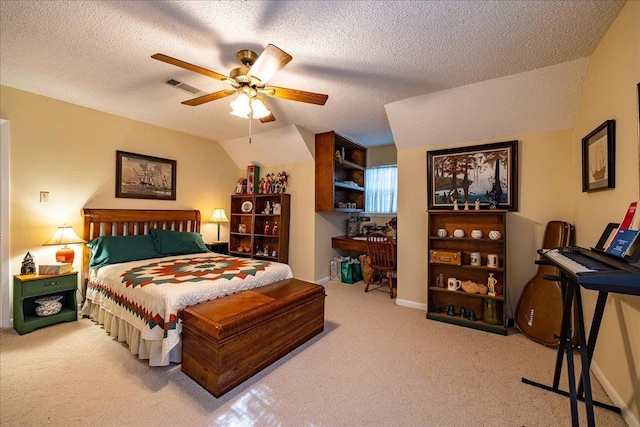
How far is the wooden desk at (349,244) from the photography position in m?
4.32

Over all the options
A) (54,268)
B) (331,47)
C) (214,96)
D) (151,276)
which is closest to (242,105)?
(214,96)

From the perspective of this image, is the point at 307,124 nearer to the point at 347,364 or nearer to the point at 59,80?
the point at 59,80

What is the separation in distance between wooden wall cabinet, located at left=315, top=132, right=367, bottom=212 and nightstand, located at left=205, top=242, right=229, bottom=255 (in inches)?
71.5

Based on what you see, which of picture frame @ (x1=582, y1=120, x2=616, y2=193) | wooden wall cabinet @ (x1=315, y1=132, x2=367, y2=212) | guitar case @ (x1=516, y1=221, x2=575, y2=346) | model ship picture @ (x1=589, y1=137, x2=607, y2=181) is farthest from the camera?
wooden wall cabinet @ (x1=315, y1=132, x2=367, y2=212)

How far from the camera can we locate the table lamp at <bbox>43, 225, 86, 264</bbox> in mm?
2805

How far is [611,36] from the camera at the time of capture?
5.82 feet

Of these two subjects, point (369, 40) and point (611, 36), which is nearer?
point (611, 36)

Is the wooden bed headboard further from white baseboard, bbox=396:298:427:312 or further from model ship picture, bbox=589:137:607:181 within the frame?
model ship picture, bbox=589:137:607:181

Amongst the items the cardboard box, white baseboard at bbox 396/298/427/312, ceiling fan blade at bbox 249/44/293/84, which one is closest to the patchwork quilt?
the cardboard box

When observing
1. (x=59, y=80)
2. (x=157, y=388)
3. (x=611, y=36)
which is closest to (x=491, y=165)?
(x=611, y=36)

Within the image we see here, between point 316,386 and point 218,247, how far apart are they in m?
3.32

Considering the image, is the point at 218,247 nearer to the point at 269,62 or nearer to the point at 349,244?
the point at 349,244

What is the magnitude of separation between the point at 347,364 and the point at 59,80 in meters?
3.85

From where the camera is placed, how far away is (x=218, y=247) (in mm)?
4586
